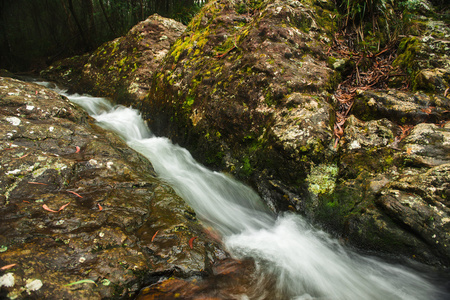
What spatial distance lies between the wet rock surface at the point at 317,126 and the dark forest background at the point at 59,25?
7836mm

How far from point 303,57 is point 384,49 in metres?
1.53

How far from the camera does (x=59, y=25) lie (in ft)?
43.5

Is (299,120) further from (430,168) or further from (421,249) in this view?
(421,249)

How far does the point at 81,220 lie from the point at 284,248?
2073mm

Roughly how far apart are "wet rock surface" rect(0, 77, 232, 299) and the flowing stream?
0.50 m

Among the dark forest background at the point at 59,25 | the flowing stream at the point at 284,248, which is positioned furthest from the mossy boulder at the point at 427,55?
the dark forest background at the point at 59,25

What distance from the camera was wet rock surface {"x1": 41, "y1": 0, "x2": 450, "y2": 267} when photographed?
242 cm

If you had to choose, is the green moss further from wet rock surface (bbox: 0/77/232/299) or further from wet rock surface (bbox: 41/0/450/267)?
wet rock surface (bbox: 0/77/232/299)

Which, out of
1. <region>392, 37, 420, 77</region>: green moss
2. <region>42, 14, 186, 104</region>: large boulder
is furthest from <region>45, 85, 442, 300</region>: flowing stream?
<region>42, 14, 186, 104</region>: large boulder

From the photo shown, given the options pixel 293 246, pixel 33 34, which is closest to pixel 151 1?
pixel 33 34

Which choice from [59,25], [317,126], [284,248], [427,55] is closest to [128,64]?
[317,126]

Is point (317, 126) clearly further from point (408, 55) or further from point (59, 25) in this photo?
point (59, 25)

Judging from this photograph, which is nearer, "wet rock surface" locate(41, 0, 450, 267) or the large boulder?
"wet rock surface" locate(41, 0, 450, 267)

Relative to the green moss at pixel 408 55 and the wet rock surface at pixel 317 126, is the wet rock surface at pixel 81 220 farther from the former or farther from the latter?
the green moss at pixel 408 55
